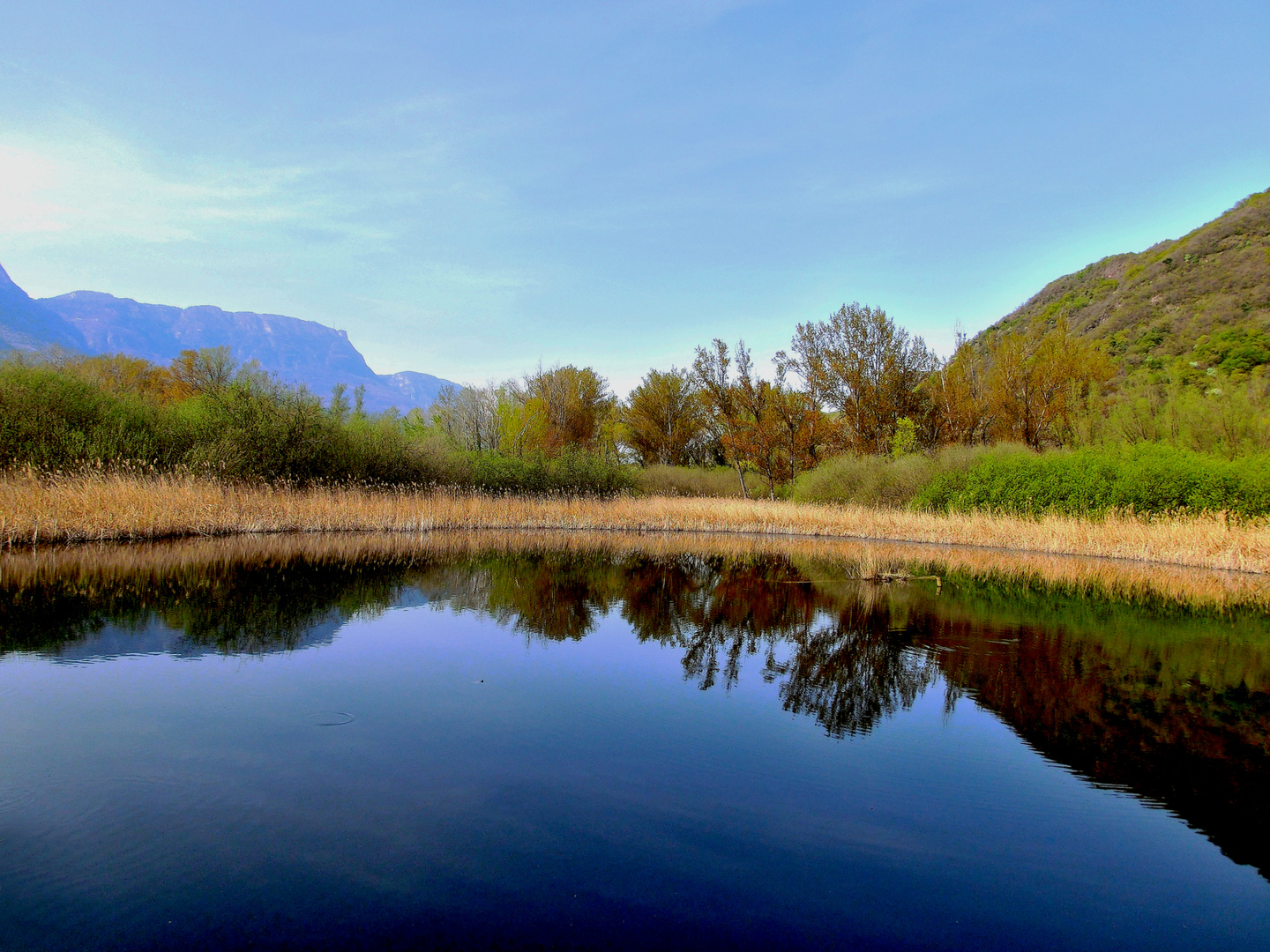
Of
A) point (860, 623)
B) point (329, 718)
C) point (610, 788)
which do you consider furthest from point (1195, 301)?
point (329, 718)

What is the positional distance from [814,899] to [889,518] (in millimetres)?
23407

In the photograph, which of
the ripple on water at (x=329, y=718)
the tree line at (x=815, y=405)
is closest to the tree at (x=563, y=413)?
the tree line at (x=815, y=405)

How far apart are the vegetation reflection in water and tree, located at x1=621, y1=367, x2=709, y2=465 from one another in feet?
84.5

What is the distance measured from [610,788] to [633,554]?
15.0 metres

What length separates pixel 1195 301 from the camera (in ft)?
139

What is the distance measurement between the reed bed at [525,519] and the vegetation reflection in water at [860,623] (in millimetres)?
1322

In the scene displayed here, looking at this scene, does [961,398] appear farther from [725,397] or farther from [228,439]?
[228,439]

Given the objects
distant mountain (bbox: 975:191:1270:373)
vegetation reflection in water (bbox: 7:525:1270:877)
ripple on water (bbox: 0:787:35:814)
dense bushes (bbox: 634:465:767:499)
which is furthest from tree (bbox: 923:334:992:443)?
ripple on water (bbox: 0:787:35:814)

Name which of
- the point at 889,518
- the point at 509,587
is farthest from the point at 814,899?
the point at 889,518

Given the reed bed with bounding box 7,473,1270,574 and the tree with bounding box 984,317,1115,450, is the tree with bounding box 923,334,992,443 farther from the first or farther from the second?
the reed bed with bounding box 7,473,1270,574

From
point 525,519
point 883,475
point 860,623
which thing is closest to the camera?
point 860,623

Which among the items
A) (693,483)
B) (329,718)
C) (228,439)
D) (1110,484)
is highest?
(228,439)

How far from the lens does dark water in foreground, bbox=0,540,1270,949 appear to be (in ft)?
10.1

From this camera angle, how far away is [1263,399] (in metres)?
21.8
